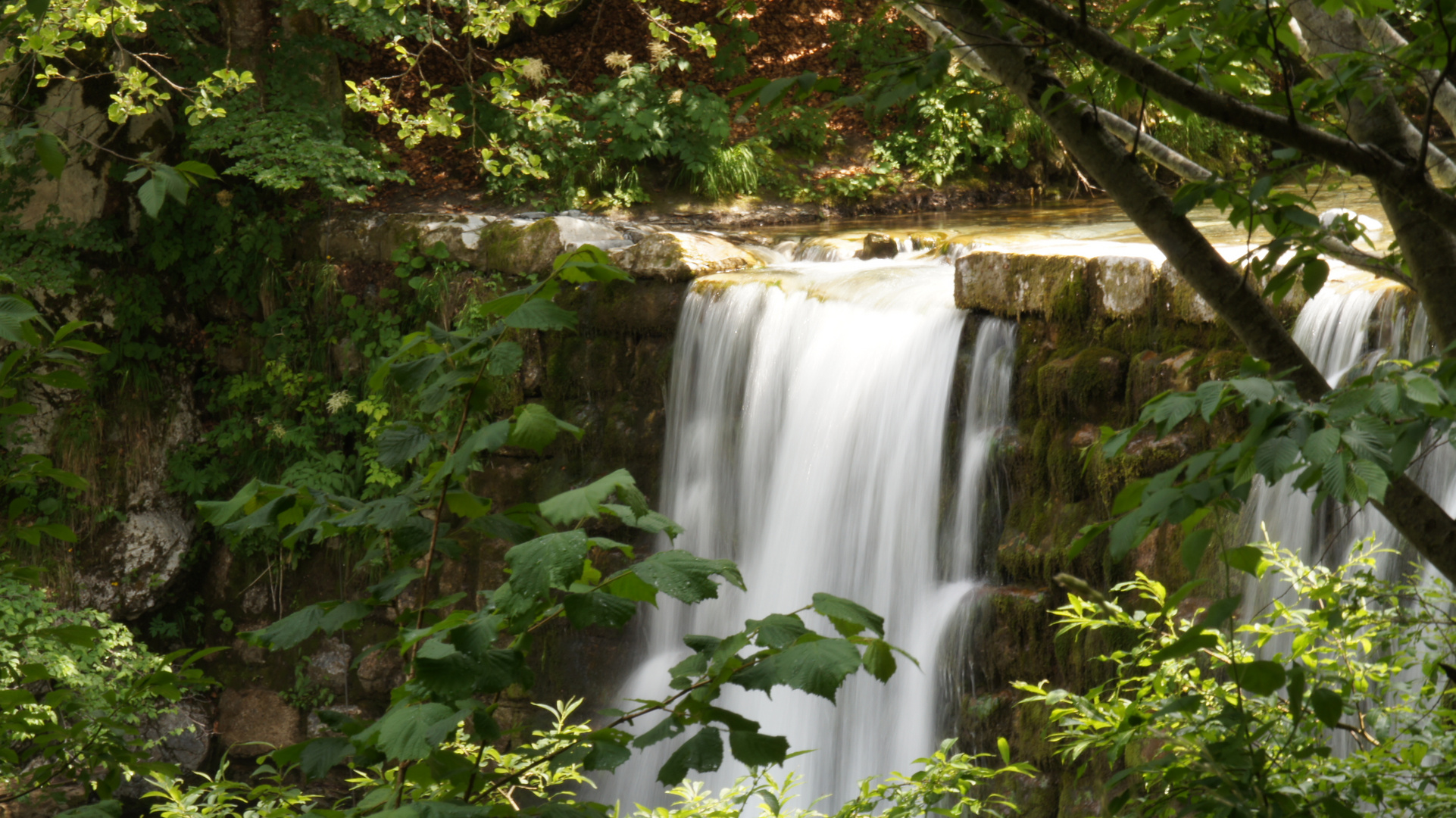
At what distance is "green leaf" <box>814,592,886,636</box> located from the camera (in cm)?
119

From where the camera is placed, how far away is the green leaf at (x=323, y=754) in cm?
140

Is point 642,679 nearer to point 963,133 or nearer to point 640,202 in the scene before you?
point 640,202

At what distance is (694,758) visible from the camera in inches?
47.1

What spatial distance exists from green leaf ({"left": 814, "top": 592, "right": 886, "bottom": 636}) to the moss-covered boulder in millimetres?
5950

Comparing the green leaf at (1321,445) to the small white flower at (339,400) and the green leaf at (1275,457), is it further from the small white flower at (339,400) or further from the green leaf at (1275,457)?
the small white flower at (339,400)

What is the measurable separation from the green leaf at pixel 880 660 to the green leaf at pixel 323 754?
2.26 feet

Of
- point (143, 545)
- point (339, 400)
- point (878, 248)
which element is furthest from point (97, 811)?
point (143, 545)

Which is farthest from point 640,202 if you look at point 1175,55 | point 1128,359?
point 1175,55

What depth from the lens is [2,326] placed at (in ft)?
4.49

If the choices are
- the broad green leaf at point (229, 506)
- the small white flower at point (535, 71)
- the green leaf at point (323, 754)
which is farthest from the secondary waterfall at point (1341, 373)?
the small white flower at point (535, 71)

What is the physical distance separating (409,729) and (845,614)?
0.50m

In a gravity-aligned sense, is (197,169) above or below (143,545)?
above

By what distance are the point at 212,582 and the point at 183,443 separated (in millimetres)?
1200

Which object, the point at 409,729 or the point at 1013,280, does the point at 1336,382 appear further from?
the point at 409,729
